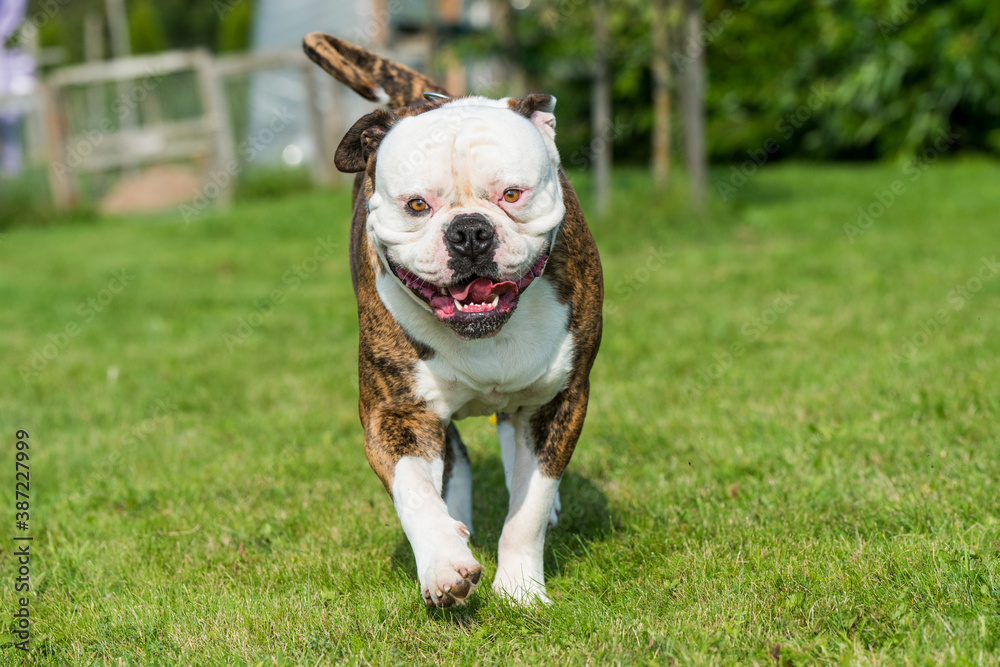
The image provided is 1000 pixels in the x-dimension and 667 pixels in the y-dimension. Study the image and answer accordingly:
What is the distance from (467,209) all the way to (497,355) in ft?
1.44

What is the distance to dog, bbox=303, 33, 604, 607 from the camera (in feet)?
8.25

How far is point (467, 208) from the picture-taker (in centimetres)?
254

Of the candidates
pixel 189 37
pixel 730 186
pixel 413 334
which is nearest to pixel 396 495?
pixel 413 334

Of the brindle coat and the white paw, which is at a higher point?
the brindle coat

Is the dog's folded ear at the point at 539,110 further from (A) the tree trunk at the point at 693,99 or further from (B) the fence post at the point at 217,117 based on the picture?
(B) the fence post at the point at 217,117

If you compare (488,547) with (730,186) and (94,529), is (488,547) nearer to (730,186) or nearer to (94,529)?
(94,529)

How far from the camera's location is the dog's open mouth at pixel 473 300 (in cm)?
260

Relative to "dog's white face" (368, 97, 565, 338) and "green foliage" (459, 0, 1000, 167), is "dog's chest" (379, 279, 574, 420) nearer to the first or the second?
"dog's white face" (368, 97, 565, 338)

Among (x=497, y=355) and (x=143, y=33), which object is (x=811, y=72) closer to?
(x=497, y=355)

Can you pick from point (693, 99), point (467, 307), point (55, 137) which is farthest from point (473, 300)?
point (55, 137)

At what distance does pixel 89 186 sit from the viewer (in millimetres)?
16250

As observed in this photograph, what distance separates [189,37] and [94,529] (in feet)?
158

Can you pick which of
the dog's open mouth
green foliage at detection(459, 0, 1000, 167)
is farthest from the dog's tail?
green foliage at detection(459, 0, 1000, 167)

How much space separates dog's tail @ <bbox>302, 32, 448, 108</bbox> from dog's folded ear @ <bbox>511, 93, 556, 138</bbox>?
1202 millimetres
